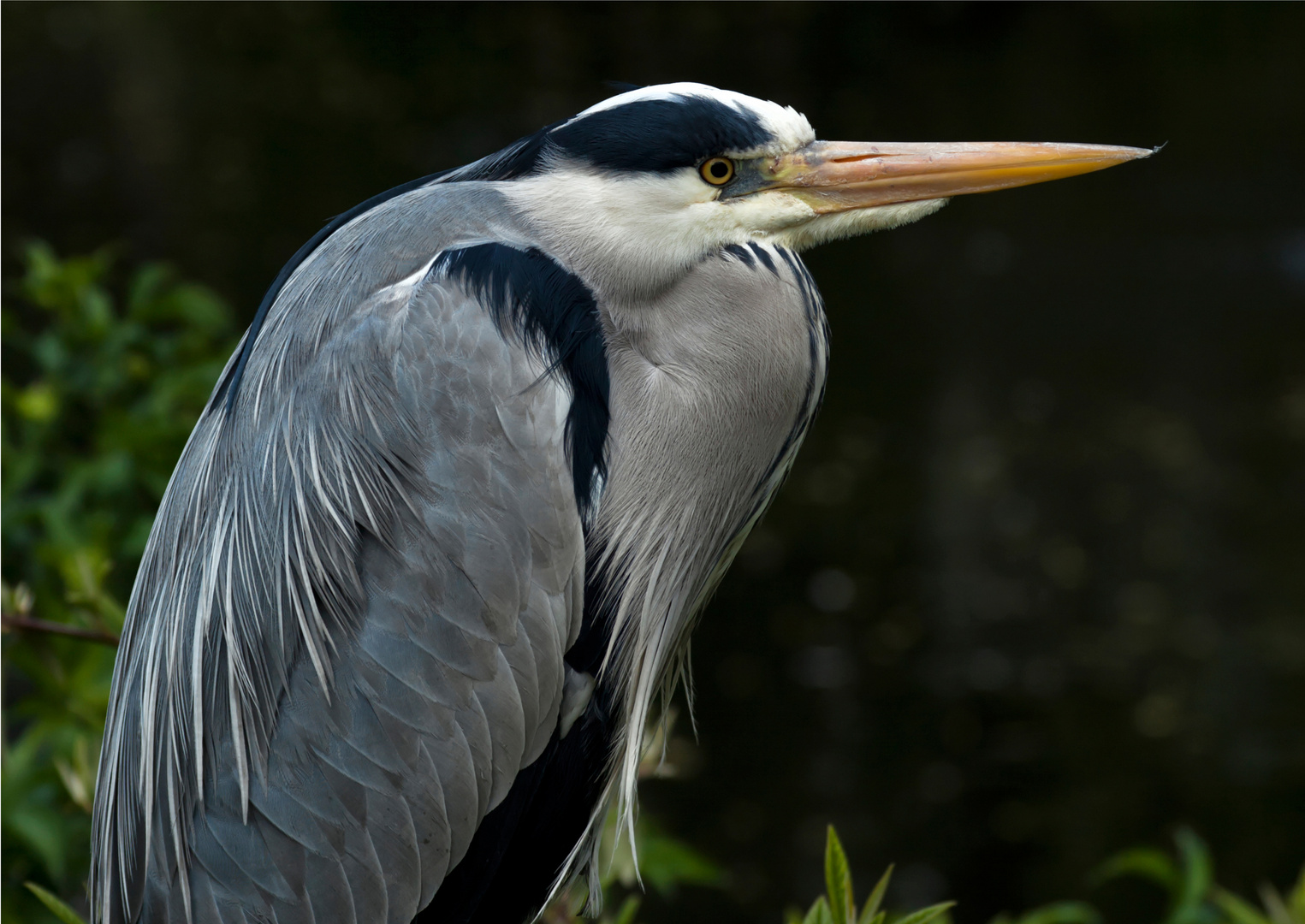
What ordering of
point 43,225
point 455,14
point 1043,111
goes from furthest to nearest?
point 455,14
point 1043,111
point 43,225

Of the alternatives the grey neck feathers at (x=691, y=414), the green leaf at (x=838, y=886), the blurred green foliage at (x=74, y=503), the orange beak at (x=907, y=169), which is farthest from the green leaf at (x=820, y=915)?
the blurred green foliage at (x=74, y=503)

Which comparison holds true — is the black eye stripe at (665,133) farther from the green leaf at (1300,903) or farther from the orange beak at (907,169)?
the green leaf at (1300,903)

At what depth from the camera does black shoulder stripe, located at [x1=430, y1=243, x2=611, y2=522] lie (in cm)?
143

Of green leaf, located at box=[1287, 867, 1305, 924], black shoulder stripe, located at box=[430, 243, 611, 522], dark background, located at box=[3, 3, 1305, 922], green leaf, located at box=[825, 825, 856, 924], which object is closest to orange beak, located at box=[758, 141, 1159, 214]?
black shoulder stripe, located at box=[430, 243, 611, 522]

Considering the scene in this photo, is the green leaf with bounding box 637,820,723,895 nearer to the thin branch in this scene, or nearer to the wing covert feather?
the wing covert feather

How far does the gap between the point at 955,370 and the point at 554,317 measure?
5038mm

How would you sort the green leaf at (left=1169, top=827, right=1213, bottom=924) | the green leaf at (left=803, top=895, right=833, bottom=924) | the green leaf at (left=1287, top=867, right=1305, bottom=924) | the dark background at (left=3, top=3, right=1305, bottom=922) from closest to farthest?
the green leaf at (left=803, top=895, right=833, bottom=924), the green leaf at (left=1287, top=867, right=1305, bottom=924), the green leaf at (left=1169, top=827, right=1213, bottom=924), the dark background at (left=3, top=3, right=1305, bottom=922)

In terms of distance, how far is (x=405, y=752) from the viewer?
1440mm

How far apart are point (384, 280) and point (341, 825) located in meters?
0.63

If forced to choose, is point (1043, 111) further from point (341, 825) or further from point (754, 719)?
point (341, 825)

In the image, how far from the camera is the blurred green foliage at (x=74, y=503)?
181cm

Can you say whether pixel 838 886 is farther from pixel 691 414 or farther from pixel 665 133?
pixel 665 133

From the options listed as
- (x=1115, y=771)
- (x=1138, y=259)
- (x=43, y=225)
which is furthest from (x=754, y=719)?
(x=43, y=225)

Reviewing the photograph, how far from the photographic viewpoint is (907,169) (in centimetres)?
152
